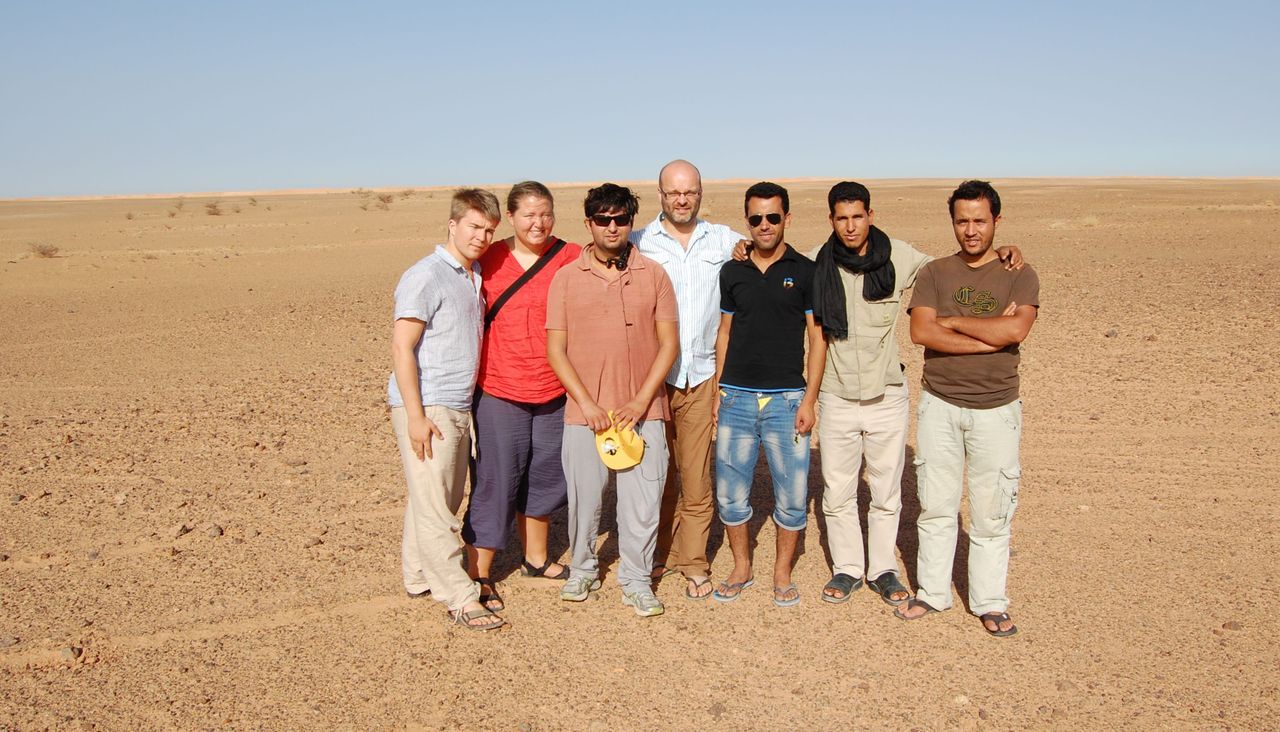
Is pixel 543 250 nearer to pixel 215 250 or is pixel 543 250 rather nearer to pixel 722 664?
pixel 722 664

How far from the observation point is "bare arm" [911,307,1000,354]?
4.52m

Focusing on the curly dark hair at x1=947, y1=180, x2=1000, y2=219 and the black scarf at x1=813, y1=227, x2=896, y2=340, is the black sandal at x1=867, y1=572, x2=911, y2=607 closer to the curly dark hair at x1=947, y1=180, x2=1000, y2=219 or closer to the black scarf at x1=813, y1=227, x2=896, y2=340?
the black scarf at x1=813, y1=227, x2=896, y2=340

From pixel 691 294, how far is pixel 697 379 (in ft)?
1.43

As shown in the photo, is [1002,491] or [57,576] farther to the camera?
[57,576]

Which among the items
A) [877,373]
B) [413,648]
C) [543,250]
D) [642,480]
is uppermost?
[543,250]

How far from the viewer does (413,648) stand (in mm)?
4719

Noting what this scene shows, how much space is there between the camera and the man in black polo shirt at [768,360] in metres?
4.77

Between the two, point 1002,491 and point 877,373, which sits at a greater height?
point 877,373

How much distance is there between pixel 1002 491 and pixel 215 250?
23514 millimetres

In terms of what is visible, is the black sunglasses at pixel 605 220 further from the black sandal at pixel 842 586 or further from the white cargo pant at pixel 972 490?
the black sandal at pixel 842 586

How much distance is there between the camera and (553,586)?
540cm

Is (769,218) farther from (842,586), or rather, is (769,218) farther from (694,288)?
(842,586)

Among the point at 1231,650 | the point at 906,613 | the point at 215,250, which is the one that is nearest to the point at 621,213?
the point at 906,613

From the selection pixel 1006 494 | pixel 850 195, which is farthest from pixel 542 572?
pixel 850 195
